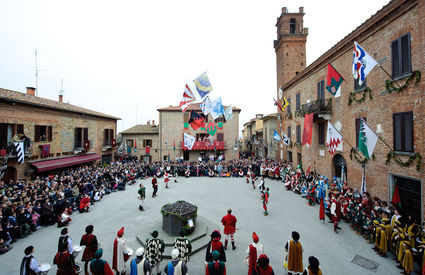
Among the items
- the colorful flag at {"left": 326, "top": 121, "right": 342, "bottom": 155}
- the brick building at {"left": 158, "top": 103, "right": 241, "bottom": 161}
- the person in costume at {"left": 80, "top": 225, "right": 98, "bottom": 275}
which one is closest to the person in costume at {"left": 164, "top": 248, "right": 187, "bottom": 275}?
the person in costume at {"left": 80, "top": 225, "right": 98, "bottom": 275}

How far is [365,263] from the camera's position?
675 centimetres

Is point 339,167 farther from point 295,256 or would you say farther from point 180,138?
point 180,138

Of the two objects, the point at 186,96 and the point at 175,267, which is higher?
the point at 186,96

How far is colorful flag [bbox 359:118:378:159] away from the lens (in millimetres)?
8266

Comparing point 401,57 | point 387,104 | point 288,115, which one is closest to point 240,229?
point 387,104

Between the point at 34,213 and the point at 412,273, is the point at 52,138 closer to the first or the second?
the point at 34,213

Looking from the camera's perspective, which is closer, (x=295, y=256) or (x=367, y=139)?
(x=295, y=256)

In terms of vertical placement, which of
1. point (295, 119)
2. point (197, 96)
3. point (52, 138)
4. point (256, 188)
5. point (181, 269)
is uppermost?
point (197, 96)

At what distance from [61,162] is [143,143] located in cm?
1464

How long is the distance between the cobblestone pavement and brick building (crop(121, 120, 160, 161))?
1655 cm

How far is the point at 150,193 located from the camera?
15.7 meters

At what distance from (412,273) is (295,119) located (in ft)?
56.4

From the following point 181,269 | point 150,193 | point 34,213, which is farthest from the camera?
point 150,193

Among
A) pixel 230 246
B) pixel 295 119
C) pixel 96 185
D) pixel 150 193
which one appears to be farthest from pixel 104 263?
pixel 295 119
